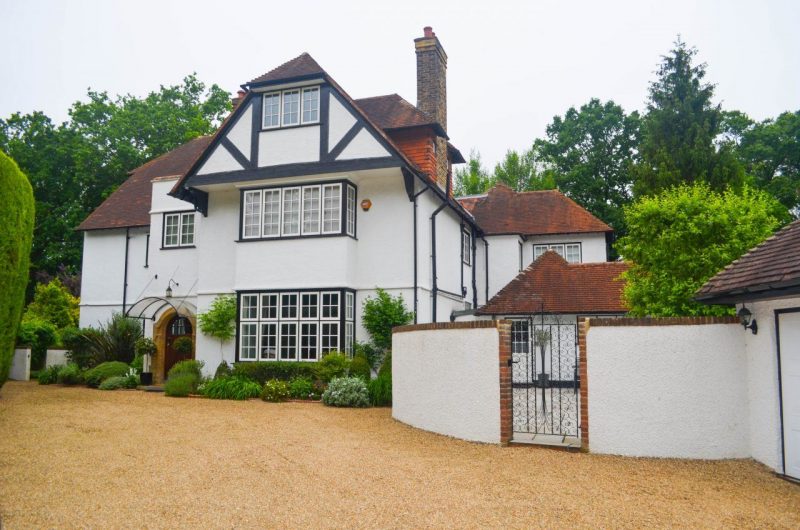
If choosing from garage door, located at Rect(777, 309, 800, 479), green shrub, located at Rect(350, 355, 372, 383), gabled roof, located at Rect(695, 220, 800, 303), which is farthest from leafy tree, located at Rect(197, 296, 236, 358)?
garage door, located at Rect(777, 309, 800, 479)

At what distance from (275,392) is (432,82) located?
11.3 meters

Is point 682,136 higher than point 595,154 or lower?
lower

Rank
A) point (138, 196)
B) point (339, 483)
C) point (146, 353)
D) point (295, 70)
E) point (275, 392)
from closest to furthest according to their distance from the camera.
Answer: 1. point (339, 483)
2. point (275, 392)
3. point (295, 70)
4. point (146, 353)
5. point (138, 196)

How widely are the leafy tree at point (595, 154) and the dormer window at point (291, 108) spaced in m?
23.4

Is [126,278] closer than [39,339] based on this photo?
No

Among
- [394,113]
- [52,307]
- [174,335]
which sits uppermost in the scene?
[394,113]

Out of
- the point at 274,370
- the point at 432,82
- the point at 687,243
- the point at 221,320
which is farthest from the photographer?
the point at 432,82

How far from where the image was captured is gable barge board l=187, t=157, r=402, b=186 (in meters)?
16.3

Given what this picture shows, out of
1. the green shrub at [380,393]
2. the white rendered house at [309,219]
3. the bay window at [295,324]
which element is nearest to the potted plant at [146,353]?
the white rendered house at [309,219]

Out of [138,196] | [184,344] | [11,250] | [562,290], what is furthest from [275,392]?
[138,196]

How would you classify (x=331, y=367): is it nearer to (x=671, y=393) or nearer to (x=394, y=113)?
(x=394, y=113)

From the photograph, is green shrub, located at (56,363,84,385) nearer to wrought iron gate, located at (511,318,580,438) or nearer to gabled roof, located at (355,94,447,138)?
gabled roof, located at (355,94,447,138)

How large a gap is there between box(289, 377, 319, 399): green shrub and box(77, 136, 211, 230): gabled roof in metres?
10.3

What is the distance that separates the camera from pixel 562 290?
20125mm
